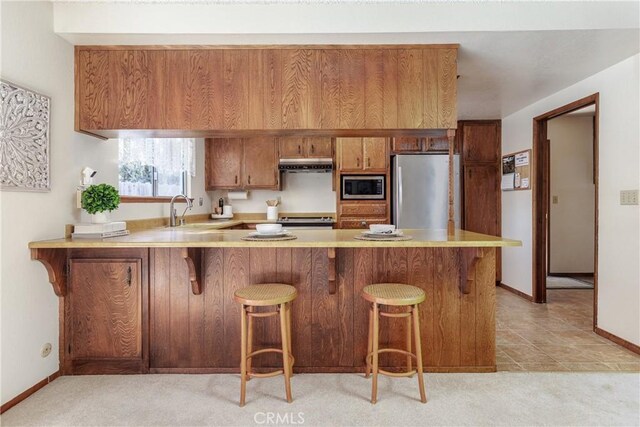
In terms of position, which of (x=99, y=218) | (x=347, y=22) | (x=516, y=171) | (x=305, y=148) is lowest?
(x=99, y=218)

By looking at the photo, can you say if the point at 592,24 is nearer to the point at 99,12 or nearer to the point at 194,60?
the point at 194,60

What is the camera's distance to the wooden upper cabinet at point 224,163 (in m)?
4.83

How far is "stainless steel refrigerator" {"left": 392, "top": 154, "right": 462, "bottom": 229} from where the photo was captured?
14.9 feet

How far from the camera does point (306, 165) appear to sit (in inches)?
187

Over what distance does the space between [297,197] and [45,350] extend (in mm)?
3389

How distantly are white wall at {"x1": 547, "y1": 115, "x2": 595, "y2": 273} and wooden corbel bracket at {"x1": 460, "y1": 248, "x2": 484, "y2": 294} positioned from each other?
4.09 meters

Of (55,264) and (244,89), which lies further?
(244,89)

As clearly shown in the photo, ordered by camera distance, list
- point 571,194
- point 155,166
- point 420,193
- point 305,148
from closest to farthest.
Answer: point 155,166, point 420,193, point 305,148, point 571,194

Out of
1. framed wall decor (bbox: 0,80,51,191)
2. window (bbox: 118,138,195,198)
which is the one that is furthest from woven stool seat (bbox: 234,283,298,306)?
window (bbox: 118,138,195,198)

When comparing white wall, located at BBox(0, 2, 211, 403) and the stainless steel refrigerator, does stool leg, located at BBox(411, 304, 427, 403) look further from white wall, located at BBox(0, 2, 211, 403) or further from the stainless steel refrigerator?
the stainless steel refrigerator

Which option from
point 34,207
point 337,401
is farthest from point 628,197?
point 34,207

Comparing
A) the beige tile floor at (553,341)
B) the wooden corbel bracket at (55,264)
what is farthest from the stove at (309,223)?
the wooden corbel bracket at (55,264)

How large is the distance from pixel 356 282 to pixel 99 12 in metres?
2.42

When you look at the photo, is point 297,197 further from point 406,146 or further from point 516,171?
point 516,171
